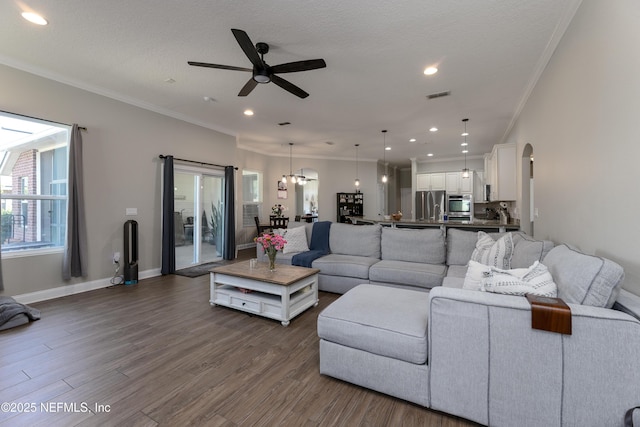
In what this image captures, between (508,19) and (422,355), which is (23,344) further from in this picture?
(508,19)

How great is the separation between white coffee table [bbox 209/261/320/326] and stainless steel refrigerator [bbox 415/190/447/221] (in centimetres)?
649

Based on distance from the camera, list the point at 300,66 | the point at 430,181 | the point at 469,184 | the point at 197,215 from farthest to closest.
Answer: the point at 430,181, the point at 469,184, the point at 197,215, the point at 300,66

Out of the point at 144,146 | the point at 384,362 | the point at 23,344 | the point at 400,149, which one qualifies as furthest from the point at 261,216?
the point at 384,362

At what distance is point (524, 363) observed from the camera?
1.41 m

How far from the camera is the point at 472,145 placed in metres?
7.68

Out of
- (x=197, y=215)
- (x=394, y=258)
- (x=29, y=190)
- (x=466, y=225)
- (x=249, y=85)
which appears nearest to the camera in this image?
(x=249, y=85)

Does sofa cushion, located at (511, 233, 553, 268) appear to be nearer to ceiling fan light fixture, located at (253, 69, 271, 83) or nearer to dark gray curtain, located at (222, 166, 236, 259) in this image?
ceiling fan light fixture, located at (253, 69, 271, 83)

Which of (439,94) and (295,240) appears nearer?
(439,94)

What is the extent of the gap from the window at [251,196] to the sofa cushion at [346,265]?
448 centimetres

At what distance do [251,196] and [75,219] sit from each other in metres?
4.60

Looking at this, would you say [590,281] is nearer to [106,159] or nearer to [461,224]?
[461,224]

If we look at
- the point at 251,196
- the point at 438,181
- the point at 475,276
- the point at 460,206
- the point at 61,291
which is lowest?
the point at 61,291

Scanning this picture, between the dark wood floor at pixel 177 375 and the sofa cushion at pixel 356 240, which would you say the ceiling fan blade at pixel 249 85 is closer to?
the sofa cushion at pixel 356 240

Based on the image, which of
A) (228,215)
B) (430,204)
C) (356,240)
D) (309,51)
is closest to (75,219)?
→ (228,215)
